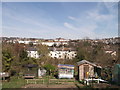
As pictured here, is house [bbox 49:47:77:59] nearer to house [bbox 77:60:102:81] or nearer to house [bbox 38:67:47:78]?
house [bbox 38:67:47:78]

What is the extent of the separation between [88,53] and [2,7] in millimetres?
3865

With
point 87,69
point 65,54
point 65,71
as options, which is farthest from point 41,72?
point 65,54

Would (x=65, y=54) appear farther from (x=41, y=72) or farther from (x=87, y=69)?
(x=87, y=69)

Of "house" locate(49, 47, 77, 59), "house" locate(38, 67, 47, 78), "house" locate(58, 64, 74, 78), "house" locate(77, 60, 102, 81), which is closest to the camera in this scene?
"house" locate(77, 60, 102, 81)

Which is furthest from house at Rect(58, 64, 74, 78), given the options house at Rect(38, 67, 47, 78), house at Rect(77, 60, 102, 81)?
house at Rect(38, 67, 47, 78)

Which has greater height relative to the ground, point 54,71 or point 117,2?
point 117,2

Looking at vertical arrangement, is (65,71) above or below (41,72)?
above

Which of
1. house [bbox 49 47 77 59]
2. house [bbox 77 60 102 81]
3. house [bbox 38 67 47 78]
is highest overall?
house [bbox 49 47 77 59]

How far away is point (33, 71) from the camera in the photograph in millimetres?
4367

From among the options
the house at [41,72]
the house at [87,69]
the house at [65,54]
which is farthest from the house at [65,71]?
the house at [65,54]

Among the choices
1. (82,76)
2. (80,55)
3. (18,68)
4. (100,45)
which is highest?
(100,45)

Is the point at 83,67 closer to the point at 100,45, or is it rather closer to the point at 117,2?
the point at 100,45

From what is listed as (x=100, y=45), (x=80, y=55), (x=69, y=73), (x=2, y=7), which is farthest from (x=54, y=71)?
(x=2, y=7)

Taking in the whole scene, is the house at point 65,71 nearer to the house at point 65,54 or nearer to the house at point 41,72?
the house at point 41,72
